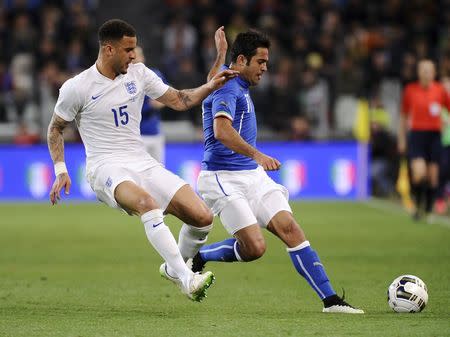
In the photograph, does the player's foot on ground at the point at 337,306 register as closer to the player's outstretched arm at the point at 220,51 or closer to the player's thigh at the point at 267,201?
the player's thigh at the point at 267,201

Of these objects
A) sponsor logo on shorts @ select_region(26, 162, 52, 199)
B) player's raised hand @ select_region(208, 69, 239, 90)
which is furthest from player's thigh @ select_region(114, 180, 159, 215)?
sponsor logo on shorts @ select_region(26, 162, 52, 199)

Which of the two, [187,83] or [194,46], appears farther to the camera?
[194,46]

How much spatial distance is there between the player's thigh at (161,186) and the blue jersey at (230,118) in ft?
1.73

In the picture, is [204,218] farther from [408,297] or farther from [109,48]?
[408,297]

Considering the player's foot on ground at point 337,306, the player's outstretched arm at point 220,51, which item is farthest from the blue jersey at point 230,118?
the player's foot on ground at point 337,306

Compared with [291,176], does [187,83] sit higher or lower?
higher

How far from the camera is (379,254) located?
12.3 metres

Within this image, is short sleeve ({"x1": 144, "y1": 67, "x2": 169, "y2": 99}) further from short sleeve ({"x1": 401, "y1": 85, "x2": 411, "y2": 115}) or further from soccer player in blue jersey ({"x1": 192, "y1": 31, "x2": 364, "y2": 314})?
short sleeve ({"x1": 401, "y1": 85, "x2": 411, "y2": 115})

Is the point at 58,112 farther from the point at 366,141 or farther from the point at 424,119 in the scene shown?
the point at 366,141

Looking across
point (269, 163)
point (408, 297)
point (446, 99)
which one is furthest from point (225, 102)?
point (446, 99)

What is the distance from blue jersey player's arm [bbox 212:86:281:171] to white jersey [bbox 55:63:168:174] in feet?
1.99

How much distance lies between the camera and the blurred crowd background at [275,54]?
2148cm

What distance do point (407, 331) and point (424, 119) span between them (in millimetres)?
9354

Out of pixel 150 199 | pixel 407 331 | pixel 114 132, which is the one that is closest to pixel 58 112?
pixel 114 132
